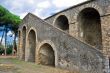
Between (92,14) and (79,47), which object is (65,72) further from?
(92,14)

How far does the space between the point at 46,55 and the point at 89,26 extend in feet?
13.2

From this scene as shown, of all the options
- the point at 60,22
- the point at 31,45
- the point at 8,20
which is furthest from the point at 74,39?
the point at 8,20

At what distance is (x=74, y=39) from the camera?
10383mm

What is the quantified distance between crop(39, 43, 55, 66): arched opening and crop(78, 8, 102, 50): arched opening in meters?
2.57

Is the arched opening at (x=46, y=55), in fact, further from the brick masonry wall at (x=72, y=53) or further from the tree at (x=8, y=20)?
the tree at (x=8, y=20)

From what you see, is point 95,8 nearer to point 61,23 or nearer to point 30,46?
point 61,23

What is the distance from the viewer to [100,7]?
12.8 m

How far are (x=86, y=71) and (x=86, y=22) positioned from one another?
6.20 meters

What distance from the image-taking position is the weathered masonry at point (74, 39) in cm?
969

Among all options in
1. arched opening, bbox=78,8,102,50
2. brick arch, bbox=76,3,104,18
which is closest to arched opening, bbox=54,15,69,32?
arched opening, bbox=78,8,102,50

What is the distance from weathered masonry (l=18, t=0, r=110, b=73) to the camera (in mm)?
9688

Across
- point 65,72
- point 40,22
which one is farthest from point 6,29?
point 65,72

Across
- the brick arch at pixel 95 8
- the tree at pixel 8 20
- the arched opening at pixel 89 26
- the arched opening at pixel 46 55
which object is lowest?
the arched opening at pixel 46 55

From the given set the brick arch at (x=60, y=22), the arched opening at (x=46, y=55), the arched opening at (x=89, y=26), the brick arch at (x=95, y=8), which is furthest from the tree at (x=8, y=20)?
the brick arch at (x=95, y=8)
